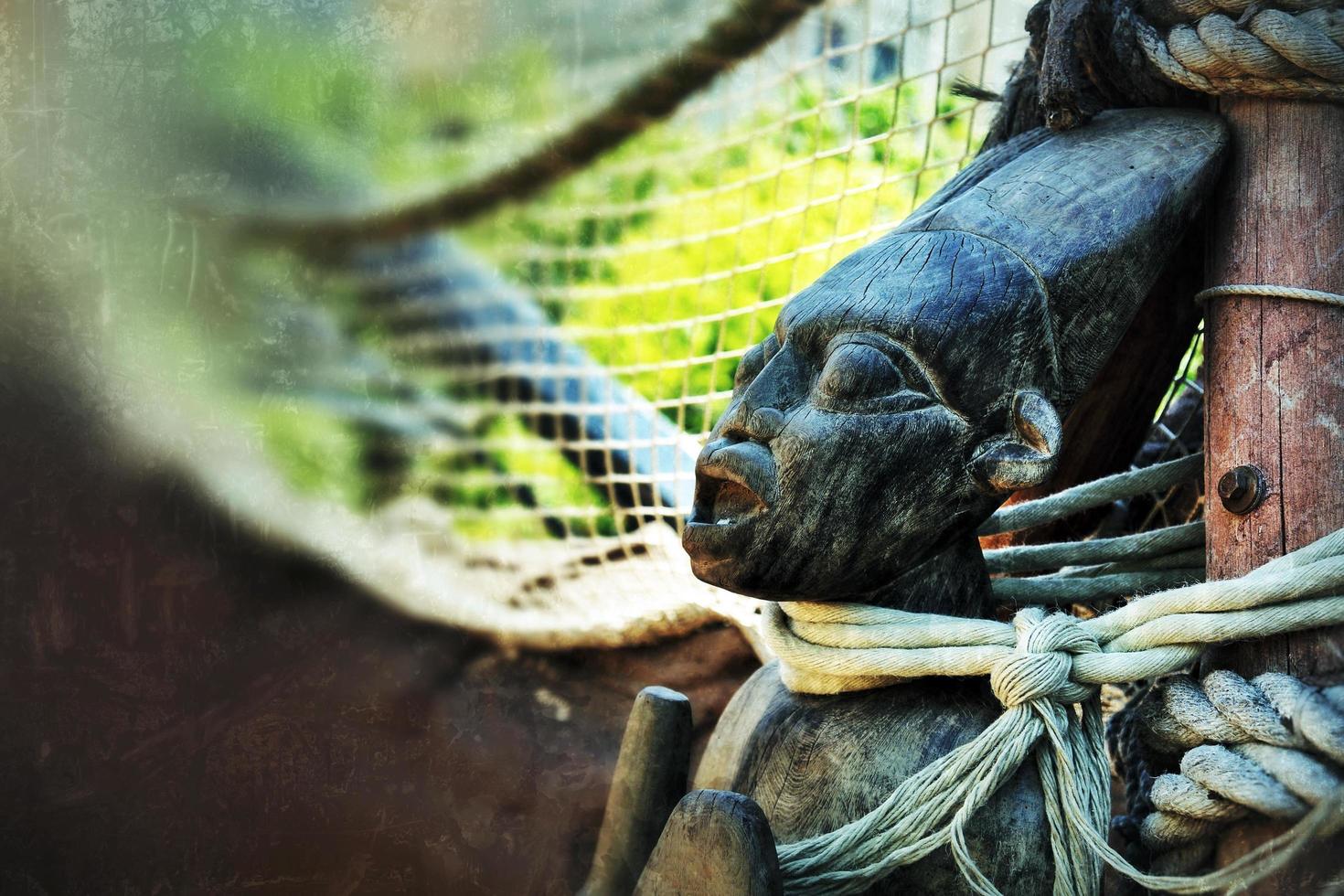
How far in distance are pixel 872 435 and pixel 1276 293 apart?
0.40m

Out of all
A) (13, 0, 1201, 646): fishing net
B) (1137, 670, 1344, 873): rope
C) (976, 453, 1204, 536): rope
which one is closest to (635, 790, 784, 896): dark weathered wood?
(1137, 670, 1344, 873): rope

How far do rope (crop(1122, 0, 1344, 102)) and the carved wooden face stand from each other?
0.29 meters

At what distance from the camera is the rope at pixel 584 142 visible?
2170 mm

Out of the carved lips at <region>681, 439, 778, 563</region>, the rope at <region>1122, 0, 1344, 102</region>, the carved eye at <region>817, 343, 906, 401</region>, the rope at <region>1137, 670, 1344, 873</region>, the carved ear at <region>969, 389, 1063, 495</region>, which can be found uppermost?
the rope at <region>1122, 0, 1344, 102</region>

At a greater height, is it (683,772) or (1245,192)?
(1245,192)

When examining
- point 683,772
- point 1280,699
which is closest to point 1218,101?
point 1280,699

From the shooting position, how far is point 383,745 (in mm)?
2070

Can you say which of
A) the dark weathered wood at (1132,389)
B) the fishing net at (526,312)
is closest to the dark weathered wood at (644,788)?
the dark weathered wood at (1132,389)

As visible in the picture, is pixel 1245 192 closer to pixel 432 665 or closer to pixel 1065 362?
pixel 1065 362

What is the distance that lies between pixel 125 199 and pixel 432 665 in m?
0.94

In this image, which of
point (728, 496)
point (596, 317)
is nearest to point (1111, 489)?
point (728, 496)

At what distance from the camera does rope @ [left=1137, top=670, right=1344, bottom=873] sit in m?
0.93

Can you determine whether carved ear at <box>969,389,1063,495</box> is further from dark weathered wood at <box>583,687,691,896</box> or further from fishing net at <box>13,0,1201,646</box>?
fishing net at <box>13,0,1201,646</box>

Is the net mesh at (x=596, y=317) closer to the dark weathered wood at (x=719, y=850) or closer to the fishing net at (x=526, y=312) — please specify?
the fishing net at (x=526, y=312)
